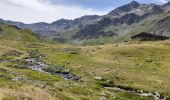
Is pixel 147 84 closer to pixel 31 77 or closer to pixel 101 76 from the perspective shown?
pixel 101 76

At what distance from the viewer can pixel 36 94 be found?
37.5 m

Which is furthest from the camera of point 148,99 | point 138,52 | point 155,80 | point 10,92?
point 138,52

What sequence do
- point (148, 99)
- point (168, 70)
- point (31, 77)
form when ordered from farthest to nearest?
point (168, 70) < point (31, 77) < point (148, 99)

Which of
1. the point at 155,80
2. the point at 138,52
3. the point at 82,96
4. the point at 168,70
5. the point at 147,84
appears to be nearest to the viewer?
the point at 82,96

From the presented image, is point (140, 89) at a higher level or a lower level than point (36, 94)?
lower

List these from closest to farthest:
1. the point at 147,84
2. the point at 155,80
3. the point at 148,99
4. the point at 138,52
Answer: the point at 148,99 < the point at 147,84 < the point at 155,80 < the point at 138,52

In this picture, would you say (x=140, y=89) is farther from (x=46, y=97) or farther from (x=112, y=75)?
(x=46, y=97)

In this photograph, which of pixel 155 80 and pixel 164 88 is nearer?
pixel 164 88

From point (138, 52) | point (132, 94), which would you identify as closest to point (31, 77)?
point (132, 94)

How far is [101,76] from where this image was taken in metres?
75.7

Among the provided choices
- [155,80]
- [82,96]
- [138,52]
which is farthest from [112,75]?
[138,52]

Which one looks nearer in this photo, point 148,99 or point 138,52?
point 148,99

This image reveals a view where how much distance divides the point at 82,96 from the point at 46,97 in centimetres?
1036

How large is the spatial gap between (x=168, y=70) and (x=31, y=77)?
4401 centimetres
